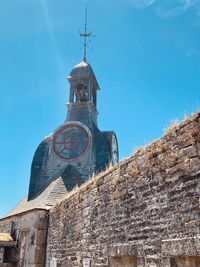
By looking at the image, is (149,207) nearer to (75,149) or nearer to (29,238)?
(29,238)

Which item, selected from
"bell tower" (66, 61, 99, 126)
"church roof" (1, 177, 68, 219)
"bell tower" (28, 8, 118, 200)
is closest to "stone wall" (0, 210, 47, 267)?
"church roof" (1, 177, 68, 219)

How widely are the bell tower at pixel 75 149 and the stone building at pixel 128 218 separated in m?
3.11

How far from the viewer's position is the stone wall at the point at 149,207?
3.90 metres

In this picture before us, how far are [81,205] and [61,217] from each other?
1653mm

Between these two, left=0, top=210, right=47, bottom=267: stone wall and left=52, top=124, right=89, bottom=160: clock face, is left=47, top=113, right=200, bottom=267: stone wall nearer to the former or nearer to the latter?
left=0, top=210, right=47, bottom=267: stone wall

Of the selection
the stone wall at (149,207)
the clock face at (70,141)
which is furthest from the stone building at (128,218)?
the clock face at (70,141)

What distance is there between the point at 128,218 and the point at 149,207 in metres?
0.67

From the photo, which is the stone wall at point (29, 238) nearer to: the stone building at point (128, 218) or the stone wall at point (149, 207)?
the stone building at point (128, 218)

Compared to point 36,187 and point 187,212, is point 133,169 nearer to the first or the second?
point 187,212

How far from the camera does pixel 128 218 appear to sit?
5160mm

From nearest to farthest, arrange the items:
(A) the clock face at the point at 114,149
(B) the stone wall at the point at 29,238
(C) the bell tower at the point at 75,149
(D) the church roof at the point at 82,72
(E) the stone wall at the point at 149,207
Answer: (E) the stone wall at the point at 149,207 < (B) the stone wall at the point at 29,238 < (C) the bell tower at the point at 75,149 < (A) the clock face at the point at 114,149 < (D) the church roof at the point at 82,72

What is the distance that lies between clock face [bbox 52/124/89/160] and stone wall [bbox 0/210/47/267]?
494 centimetres

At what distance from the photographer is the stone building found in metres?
3.94

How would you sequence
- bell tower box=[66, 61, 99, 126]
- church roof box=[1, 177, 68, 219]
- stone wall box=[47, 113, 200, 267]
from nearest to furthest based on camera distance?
stone wall box=[47, 113, 200, 267] < church roof box=[1, 177, 68, 219] < bell tower box=[66, 61, 99, 126]
